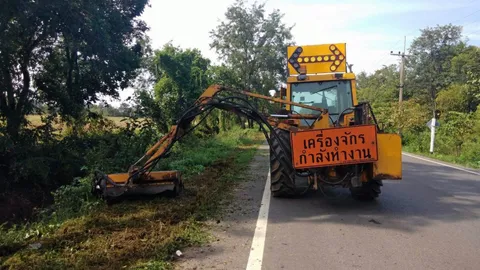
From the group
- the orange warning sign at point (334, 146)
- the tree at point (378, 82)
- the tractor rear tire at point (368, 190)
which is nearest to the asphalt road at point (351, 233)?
the tractor rear tire at point (368, 190)

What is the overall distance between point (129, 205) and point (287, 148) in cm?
307

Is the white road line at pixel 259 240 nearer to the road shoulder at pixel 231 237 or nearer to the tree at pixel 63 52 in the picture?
the road shoulder at pixel 231 237

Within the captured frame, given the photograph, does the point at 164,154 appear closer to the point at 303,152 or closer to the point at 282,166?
the point at 282,166

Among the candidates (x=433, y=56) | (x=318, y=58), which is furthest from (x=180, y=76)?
(x=433, y=56)

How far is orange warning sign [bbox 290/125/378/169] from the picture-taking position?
696cm

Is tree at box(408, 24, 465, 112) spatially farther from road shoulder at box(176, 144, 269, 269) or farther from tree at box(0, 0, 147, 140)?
road shoulder at box(176, 144, 269, 269)

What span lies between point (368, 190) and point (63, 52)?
17.9 m

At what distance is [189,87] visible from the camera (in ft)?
107

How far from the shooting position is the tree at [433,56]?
5172cm

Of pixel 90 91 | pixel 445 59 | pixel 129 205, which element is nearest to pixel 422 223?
pixel 129 205

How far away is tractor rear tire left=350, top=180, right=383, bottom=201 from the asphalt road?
20cm

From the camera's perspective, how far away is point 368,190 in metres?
7.86

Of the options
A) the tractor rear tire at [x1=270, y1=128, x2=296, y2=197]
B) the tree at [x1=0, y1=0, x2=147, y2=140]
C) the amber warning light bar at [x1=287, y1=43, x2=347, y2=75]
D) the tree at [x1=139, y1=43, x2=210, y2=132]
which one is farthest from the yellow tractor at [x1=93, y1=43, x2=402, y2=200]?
the tree at [x1=139, y1=43, x2=210, y2=132]

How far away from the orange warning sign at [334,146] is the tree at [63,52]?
452 inches
